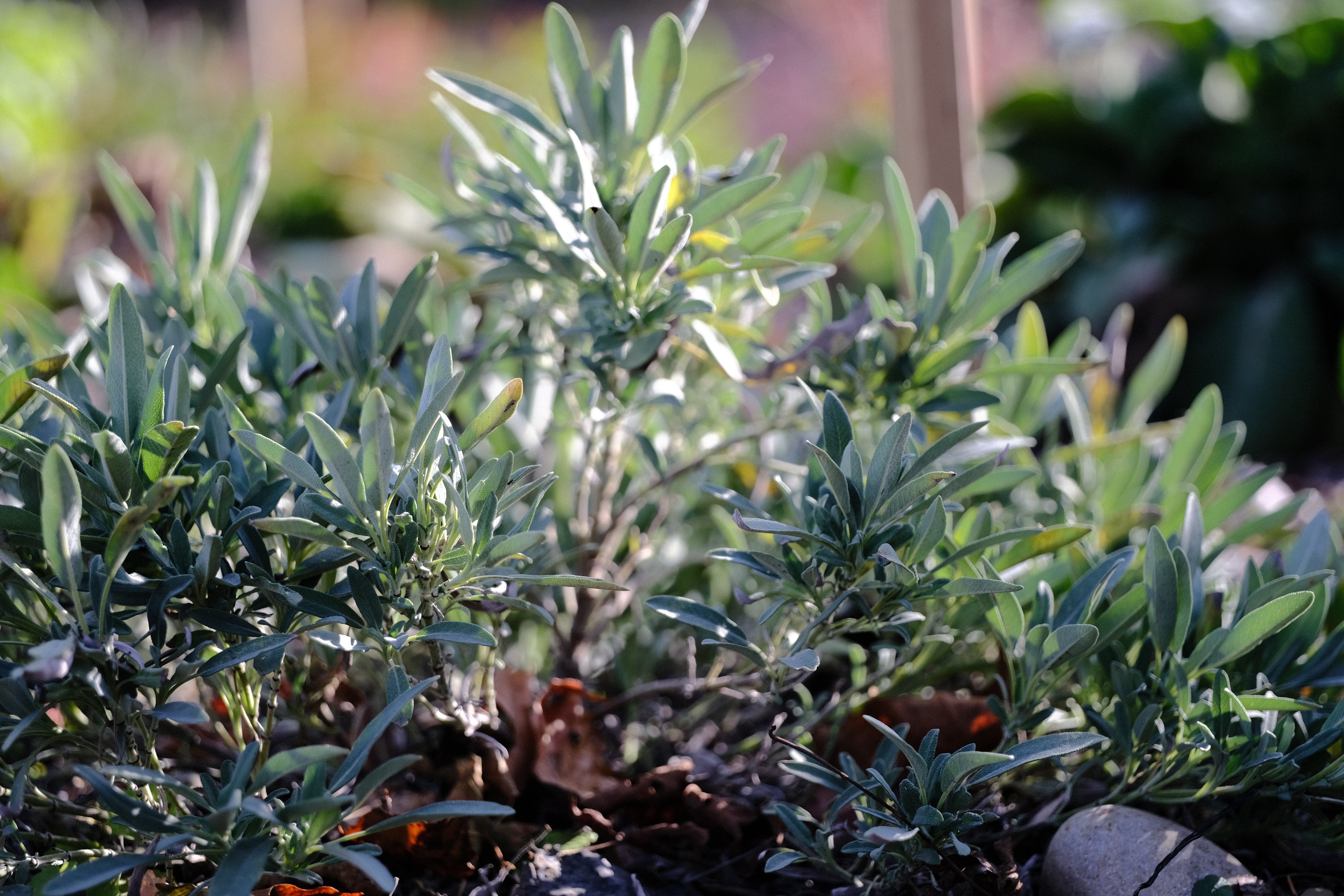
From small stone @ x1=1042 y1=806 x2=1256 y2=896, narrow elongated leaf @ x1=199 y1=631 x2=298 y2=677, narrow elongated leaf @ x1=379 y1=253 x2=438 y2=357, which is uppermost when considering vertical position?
narrow elongated leaf @ x1=379 y1=253 x2=438 y2=357

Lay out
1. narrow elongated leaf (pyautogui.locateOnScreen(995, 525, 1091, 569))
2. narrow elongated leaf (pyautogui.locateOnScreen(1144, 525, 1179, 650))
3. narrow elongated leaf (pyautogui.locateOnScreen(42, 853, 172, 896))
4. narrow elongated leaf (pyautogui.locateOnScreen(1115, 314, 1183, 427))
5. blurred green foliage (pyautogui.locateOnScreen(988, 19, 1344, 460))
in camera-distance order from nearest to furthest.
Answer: narrow elongated leaf (pyautogui.locateOnScreen(42, 853, 172, 896))
narrow elongated leaf (pyautogui.locateOnScreen(1144, 525, 1179, 650))
narrow elongated leaf (pyautogui.locateOnScreen(995, 525, 1091, 569))
narrow elongated leaf (pyautogui.locateOnScreen(1115, 314, 1183, 427))
blurred green foliage (pyautogui.locateOnScreen(988, 19, 1344, 460))

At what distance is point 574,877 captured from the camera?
0.94 metres

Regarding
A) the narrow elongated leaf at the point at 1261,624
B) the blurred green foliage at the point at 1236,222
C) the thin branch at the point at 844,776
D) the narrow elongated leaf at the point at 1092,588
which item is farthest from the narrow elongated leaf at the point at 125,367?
the blurred green foliage at the point at 1236,222

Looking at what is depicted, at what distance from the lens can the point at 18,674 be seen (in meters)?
0.62

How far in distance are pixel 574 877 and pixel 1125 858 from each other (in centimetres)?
50

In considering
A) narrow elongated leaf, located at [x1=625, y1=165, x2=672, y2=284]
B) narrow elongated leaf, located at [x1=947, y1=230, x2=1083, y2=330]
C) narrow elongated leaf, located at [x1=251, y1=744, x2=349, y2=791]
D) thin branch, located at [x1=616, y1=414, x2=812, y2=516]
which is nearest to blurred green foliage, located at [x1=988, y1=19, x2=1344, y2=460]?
narrow elongated leaf, located at [x1=947, y1=230, x2=1083, y2=330]

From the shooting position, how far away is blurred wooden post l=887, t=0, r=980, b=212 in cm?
151

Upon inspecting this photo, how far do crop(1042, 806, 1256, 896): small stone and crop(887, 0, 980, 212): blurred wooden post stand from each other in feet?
3.19

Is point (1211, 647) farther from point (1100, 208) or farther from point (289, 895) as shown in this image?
point (1100, 208)

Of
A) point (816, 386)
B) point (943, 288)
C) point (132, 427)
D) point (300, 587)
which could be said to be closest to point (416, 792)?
point (300, 587)

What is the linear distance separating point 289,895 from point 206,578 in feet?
0.92

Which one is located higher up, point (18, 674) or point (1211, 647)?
point (18, 674)

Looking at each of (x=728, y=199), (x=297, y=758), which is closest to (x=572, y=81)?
(x=728, y=199)

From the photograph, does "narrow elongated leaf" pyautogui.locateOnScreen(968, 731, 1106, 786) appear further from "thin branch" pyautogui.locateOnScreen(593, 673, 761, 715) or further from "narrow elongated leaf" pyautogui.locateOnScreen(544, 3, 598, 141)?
"narrow elongated leaf" pyautogui.locateOnScreen(544, 3, 598, 141)
